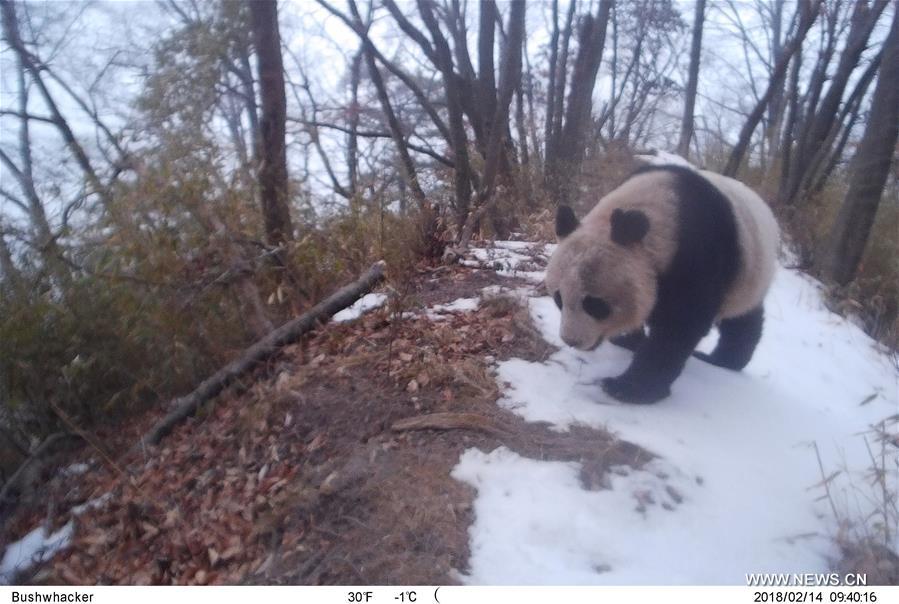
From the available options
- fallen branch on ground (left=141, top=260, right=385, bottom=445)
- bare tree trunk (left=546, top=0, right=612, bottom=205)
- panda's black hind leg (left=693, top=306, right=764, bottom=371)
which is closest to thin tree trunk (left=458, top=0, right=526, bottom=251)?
bare tree trunk (left=546, top=0, right=612, bottom=205)

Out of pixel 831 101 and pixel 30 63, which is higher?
pixel 30 63

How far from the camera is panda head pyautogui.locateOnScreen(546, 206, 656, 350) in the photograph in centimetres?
270

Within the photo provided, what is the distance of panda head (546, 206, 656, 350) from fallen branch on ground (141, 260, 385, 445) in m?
1.39

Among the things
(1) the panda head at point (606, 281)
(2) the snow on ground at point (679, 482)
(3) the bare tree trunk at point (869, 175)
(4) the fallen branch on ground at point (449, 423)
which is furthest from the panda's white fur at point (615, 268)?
(3) the bare tree trunk at point (869, 175)

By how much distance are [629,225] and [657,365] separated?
66cm

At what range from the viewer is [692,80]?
9734 mm

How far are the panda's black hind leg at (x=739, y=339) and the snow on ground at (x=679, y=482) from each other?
91mm

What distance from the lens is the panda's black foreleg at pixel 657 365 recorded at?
2865mm

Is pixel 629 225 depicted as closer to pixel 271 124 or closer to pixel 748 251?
pixel 748 251

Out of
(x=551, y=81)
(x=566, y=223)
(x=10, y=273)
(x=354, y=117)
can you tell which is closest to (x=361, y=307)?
(x=566, y=223)

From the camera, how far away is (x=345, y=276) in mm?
4246

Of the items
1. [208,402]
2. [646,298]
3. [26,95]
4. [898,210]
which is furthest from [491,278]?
[26,95]

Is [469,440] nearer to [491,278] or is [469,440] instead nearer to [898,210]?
[491,278]

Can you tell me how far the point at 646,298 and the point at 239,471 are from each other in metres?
1.95
